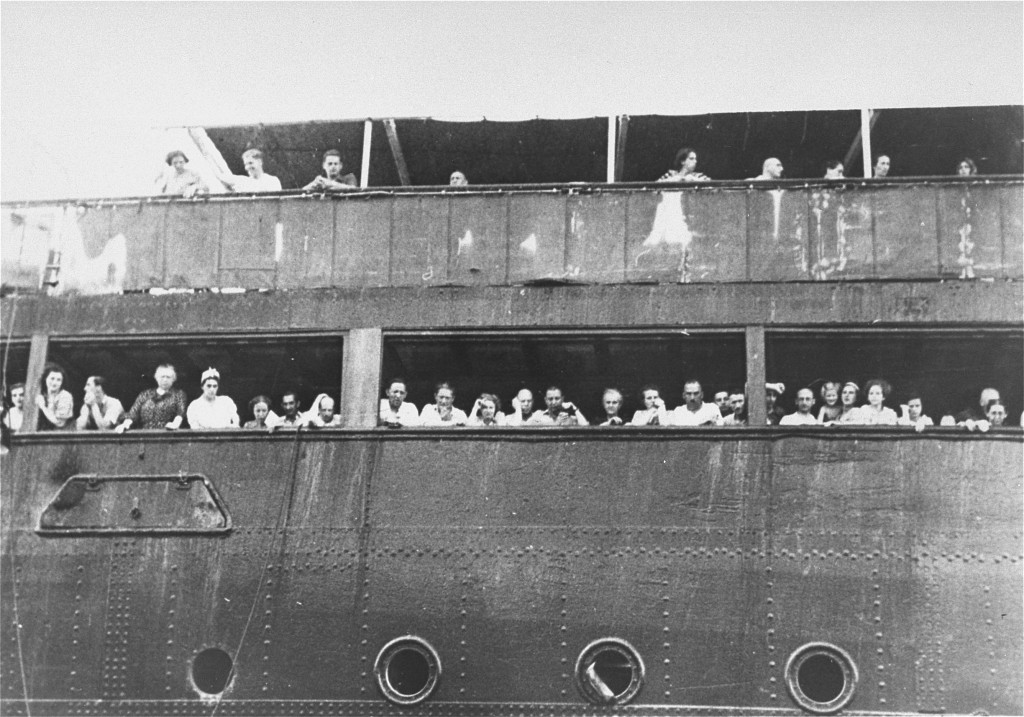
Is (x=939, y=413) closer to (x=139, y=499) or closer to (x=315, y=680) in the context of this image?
(x=315, y=680)

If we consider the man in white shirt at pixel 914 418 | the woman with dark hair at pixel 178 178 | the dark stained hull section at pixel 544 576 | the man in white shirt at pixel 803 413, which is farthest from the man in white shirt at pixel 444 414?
the man in white shirt at pixel 914 418

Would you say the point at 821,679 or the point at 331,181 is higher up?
the point at 331,181

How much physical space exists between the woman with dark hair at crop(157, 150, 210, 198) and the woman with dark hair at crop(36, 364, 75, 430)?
2.49 meters

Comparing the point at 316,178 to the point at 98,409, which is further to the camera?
the point at 316,178

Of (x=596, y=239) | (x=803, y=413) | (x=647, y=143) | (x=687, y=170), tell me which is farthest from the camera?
(x=647, y=143)

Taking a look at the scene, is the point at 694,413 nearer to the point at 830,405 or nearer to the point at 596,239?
the point at 830,405

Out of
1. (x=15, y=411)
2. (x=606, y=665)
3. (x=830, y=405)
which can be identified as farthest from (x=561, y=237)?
(x=15, y=411)

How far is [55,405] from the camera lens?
1274 cm

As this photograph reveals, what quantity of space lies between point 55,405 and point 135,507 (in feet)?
5.10

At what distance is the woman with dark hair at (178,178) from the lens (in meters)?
13.9

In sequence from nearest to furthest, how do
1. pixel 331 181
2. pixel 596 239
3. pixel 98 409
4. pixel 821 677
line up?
1. pixel 821 677
2. pixel 98 409
3. pixel 596 239
4. pixel 331 181

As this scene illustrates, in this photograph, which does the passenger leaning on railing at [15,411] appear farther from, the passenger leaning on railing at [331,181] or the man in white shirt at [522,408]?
the man in white shirt at [522,408]

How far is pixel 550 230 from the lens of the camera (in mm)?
12945

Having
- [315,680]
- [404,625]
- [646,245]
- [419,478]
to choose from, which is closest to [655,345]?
[646,245]
